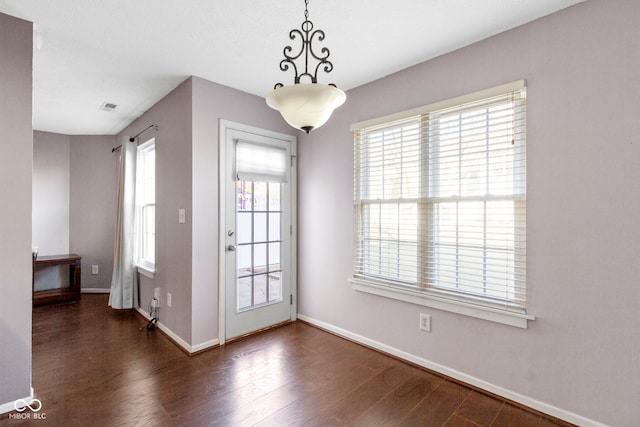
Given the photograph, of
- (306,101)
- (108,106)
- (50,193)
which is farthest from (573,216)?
(50,193)

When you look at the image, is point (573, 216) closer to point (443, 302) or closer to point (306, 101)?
point (443, 302)

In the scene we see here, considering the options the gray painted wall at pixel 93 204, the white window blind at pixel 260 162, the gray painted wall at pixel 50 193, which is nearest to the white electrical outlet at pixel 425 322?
the white window blind at pixel 260 162

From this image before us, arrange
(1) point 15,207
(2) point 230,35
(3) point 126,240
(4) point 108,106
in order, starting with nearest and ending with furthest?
(1) point 15,207 < (2) point 230,35 < (4) point 108,106 < (3) point 126,240

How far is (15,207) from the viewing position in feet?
6.36

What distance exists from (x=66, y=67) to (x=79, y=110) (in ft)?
4.37

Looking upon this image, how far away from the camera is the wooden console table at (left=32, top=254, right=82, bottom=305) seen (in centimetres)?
413

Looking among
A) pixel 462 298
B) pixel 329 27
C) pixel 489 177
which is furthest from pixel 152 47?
pixel 462 298

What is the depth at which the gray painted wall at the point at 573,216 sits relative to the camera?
5.41ft

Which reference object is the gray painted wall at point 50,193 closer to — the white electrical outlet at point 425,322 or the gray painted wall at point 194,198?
the gray painted wall at point 194,198

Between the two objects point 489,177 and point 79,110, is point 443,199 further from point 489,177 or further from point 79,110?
point 79,110

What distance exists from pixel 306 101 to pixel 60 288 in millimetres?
5109

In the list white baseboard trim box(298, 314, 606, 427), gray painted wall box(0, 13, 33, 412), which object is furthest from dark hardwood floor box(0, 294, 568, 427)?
gray painted wall box(0, 13, 33, 412)

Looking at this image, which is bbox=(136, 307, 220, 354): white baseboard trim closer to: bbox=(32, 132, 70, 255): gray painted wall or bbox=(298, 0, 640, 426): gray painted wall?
bbox=(298, 0, 640, 426): gray painted wall

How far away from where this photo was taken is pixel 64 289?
4.37 metres
